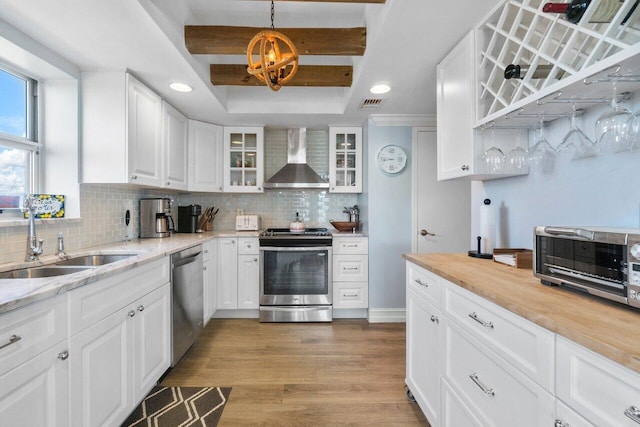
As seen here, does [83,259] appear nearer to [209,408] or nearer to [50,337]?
[50,337]

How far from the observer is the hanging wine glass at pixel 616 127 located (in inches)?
38.8

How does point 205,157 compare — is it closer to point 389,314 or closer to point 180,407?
point 180,407

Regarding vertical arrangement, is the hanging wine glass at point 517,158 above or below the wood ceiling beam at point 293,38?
below

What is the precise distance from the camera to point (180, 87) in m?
2.50

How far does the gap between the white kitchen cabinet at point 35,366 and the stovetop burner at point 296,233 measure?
223 centimetres

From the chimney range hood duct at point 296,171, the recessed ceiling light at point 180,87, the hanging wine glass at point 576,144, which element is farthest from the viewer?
the chimney range hood duct at point 296,171

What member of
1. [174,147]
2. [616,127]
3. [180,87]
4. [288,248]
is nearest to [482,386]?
[616,127]

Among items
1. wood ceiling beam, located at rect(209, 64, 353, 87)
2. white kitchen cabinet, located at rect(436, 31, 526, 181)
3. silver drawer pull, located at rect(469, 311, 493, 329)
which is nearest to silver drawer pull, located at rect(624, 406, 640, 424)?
silver drawer pull, located at rect(469, 311, 493, 329)

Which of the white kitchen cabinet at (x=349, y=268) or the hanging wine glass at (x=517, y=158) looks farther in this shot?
the white kitchen cabinet at (x=349, y=268)

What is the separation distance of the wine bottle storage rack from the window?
9.08 feet

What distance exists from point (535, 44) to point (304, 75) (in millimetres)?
1721

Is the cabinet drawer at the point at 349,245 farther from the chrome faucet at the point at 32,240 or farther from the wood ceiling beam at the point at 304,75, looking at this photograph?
the chrome faucet at the point at 32,240

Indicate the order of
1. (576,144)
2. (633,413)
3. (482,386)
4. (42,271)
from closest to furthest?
(633,413) < (482,386) < (576,144) < (42,271)

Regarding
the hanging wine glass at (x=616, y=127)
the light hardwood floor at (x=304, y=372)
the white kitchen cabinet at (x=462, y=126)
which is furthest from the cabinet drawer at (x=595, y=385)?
the light hardwood floor at (x=304, y=372)
